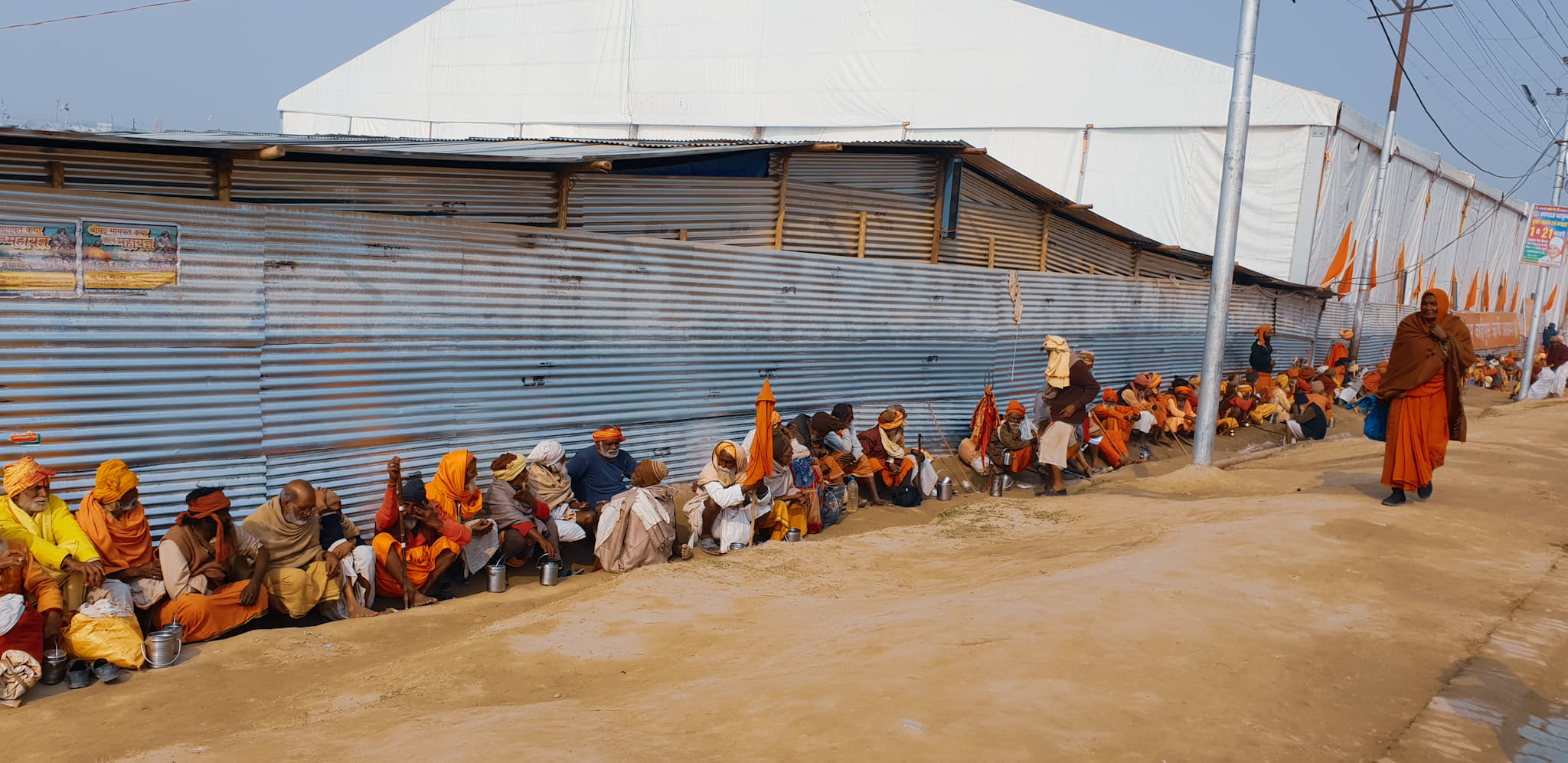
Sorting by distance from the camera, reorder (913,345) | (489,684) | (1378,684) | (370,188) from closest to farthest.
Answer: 1. (1378,684)
2. (489,684)
3. (370,188)
4. (913,345)

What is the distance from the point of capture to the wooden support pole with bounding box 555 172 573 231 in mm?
7551

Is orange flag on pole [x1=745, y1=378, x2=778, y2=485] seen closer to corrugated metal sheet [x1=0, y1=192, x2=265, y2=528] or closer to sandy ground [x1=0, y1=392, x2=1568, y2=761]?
sandy ground [x1=0, y1=392, x2=1568, y2=761]

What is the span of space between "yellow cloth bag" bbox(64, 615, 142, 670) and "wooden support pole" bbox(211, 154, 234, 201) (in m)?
2.42

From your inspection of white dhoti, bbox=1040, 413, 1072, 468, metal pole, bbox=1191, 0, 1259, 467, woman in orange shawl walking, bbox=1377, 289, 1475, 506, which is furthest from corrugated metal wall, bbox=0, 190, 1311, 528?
woman in orange shawl walking, bbox=1377, 289, 1475, 506

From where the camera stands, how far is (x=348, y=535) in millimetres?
6059

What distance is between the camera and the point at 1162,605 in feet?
16.5

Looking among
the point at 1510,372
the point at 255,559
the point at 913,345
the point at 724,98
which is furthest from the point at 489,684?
the point at 1510,372

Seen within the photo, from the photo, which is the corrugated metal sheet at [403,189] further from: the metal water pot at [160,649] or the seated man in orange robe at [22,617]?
the metal water pot at [160,649]

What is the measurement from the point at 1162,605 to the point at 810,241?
580cm

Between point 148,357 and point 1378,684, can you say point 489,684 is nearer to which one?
point 148,357

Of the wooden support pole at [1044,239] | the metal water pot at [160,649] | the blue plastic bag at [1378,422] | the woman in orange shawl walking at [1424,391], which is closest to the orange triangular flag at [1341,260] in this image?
the wooden support pole at [1044,239]

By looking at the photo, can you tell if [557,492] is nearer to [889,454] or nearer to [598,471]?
[598,471]

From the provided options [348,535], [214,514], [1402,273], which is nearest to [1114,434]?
[348,535]

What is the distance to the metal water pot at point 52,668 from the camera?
4543 mm
